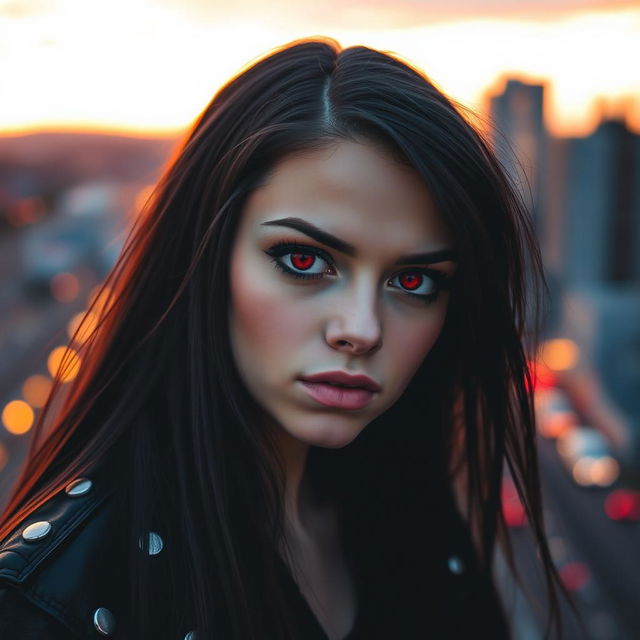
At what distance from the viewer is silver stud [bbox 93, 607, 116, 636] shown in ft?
4.98

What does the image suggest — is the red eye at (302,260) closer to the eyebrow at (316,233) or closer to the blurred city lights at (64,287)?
the eyebrow at (316,233)

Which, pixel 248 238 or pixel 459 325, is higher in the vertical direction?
pixel 248 238

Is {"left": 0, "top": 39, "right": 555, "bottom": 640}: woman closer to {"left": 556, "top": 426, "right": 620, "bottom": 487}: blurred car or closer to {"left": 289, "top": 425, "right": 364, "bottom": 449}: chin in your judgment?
{"left": 289, "top": 425, "right": 364, "bottom": 449}: chin

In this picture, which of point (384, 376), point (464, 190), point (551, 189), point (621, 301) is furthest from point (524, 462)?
point (551, 189)

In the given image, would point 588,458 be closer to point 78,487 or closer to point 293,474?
point 293,474

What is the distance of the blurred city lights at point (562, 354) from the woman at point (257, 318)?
47284 millimetres

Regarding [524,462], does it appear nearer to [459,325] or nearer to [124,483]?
[459,325]

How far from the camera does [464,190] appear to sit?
72.7 inches

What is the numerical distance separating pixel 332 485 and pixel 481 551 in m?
0.55

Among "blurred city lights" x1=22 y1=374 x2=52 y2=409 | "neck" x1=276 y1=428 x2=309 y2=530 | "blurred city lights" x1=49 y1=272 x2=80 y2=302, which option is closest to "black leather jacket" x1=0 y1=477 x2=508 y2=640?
"neck" x1=276 y1=428 x2=309 y2=530

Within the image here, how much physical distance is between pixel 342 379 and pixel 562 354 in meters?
49.7

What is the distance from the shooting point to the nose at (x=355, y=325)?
1.74 meters

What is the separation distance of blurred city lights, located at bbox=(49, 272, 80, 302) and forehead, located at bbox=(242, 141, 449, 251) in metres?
62.8

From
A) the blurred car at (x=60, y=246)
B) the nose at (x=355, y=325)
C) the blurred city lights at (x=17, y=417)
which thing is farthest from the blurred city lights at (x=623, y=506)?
the blurred car at (x=60, y=246)
